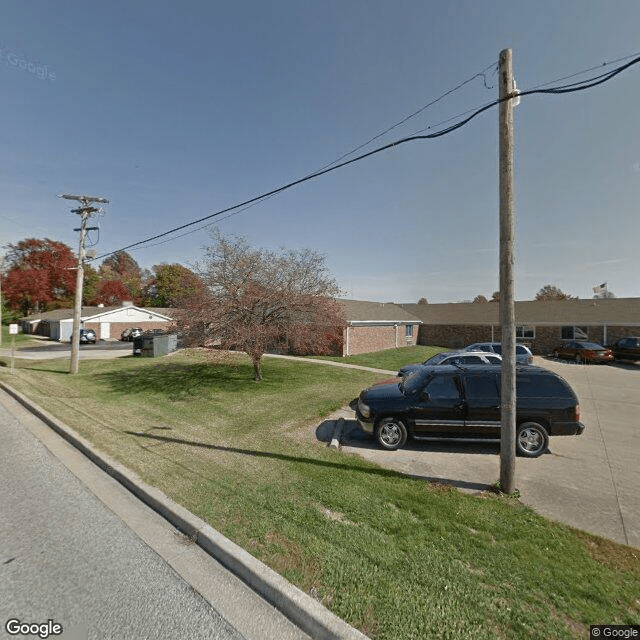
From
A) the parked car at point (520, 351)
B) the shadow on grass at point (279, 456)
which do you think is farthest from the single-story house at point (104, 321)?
the shadow on grass at point (279, 456)

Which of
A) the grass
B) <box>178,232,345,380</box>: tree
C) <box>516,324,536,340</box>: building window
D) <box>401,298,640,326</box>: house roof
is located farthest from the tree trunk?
<box>516,324,536,340</box>: building window

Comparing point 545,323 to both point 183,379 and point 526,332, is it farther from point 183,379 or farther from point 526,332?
point 183,379

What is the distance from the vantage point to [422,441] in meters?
7.26

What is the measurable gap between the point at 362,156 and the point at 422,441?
5.98 m

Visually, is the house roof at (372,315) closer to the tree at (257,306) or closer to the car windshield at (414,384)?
the tree at (257,306)

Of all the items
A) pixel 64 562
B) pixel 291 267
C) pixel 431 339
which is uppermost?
pixel 291 267

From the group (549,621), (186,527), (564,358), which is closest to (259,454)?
(186,527)

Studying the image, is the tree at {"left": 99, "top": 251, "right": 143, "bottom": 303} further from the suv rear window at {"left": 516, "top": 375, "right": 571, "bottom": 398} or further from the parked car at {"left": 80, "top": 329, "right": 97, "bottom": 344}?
the suv rear window at {"left": 516, "top": 375, "right": 571, "bottom": 398}

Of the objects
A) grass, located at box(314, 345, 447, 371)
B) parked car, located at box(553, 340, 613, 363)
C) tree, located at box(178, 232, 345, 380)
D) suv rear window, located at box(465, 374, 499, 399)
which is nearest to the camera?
suv rear window, located at box(465, 374, 499, 399)

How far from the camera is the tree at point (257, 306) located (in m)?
11.9

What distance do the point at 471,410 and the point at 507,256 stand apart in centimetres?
331

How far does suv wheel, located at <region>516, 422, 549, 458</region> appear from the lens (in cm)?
648

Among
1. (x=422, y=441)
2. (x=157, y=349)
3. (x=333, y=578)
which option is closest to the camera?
(x=333, y=578)

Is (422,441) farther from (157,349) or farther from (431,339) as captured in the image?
(431,339)
